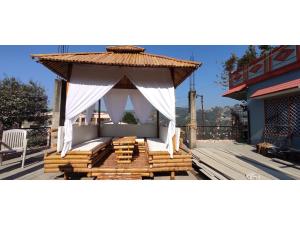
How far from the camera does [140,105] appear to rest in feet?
30.0

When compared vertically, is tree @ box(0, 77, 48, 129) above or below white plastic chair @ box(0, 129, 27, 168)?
above

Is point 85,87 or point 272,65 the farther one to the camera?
point 272,65

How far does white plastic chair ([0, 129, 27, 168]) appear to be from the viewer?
5.65 m

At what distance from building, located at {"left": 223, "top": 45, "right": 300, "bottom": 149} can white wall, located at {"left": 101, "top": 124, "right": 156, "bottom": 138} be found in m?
5.06

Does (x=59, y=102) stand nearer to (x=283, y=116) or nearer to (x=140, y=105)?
(x=140, y=105)

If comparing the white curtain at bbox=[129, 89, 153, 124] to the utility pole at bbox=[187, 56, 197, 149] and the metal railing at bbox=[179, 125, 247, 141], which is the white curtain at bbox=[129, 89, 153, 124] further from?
the metal railing at bbox=[179, 125, 247, 141]

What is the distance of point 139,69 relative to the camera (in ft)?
18.4

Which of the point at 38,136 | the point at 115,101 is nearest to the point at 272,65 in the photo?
the point at 115,101

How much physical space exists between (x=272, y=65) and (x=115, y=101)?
7.41m

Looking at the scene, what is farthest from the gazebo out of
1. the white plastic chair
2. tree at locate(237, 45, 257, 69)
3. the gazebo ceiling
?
tree at locate(237, 45, 257, 69)

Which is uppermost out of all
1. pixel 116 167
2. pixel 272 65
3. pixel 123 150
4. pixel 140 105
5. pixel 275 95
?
pixel 272 65
